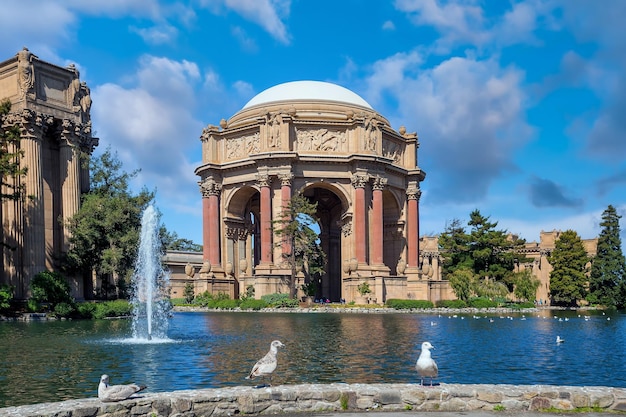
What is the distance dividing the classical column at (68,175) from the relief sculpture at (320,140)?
1183 inches

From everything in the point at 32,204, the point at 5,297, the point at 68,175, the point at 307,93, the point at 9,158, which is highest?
the point at 307,93

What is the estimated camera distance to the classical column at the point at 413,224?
71.1 m

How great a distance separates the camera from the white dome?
6881 cm

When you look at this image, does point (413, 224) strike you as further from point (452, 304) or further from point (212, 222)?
point (212, 222)

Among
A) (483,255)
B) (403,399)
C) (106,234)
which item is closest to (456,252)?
(483,255)

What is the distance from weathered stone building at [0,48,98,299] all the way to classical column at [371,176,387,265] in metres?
32.0

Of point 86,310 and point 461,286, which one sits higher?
point 86,310

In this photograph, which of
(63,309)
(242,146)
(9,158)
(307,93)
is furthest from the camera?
(307,93)

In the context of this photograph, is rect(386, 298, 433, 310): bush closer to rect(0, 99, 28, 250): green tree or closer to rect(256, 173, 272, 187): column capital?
rect(256, 173, 272, 187): column capital

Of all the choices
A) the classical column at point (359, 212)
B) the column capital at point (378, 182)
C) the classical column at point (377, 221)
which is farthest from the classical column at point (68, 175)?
the column capital at point (378, 182)

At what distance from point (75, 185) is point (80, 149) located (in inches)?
113

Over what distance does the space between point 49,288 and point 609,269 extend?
2370 inches

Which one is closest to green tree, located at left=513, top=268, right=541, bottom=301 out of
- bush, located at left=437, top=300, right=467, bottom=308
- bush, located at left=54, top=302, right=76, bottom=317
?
bush, located at left=437, top=300, right=467, bottom=308

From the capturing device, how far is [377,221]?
6394 centimetres
